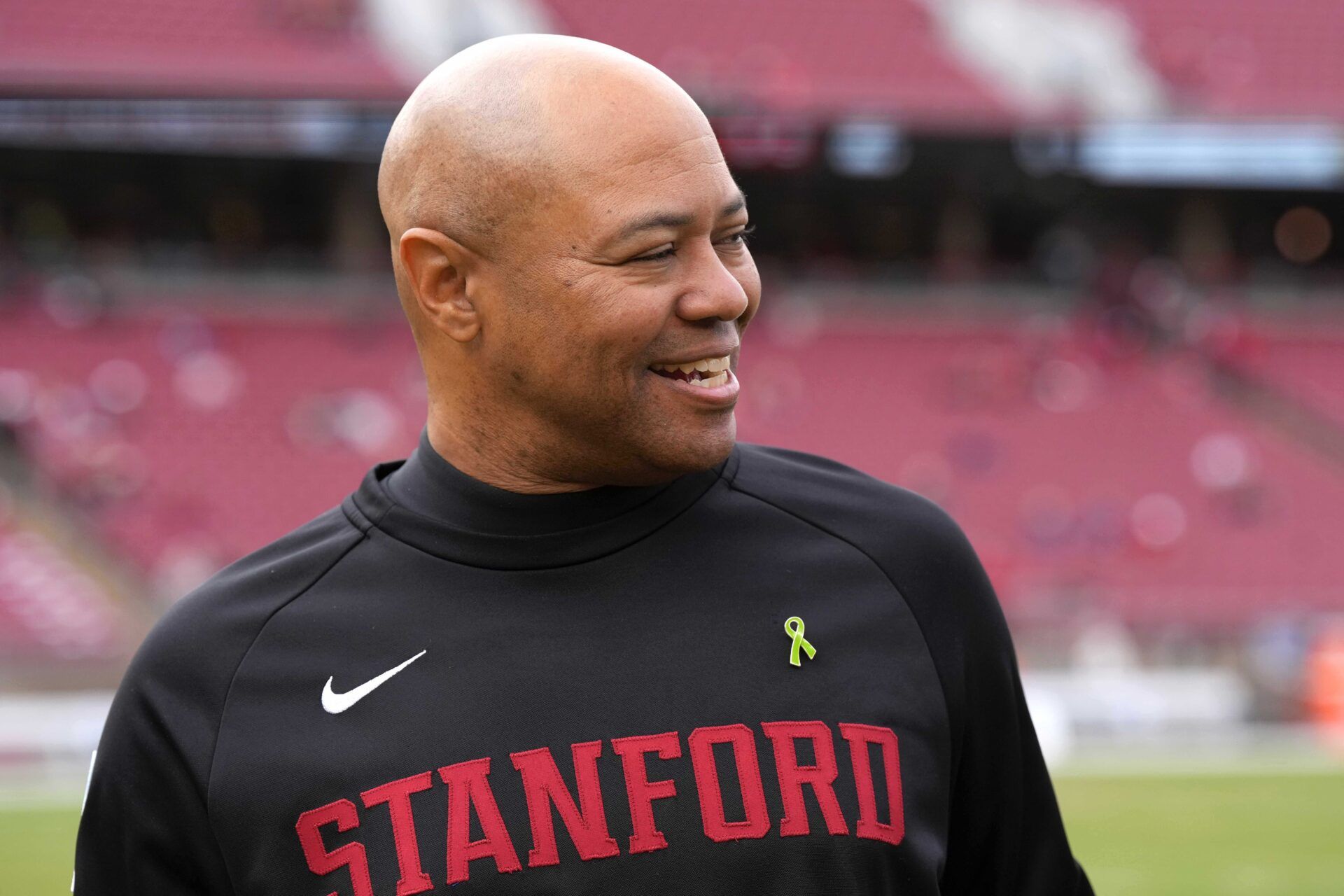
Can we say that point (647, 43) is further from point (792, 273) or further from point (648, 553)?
point (648, 553)

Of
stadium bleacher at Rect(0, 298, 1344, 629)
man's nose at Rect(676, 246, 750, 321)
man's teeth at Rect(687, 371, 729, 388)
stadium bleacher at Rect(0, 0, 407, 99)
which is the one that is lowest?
man's teeth at Rect(687, 371, 729, 388)

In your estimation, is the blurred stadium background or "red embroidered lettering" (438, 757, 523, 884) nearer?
"red embroidered lettering" (438, 757, 523, 884)

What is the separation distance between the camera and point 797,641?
65.3 inches

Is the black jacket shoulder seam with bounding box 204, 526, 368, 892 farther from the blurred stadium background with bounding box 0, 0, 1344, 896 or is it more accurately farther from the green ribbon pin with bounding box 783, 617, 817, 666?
the blurred stadium background with bounding box 0, 0, 1344, 896

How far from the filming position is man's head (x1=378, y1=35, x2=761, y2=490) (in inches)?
61.7

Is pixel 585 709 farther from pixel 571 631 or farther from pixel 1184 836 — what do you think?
pixel 1184 836

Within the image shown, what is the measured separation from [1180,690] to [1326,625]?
5.38ft

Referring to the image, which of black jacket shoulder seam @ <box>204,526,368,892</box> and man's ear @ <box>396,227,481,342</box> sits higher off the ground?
man's ear @ <box>396,227,481,342</box>

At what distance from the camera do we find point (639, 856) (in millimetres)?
1548

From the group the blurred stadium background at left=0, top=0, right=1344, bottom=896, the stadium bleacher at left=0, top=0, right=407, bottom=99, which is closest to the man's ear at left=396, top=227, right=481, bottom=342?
the blurred stadium background at left=0, top=0, right=1344, bottom=896

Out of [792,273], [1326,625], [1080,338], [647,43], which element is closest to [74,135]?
[647,43]

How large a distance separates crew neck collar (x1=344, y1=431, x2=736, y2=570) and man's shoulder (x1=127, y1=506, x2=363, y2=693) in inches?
2.4

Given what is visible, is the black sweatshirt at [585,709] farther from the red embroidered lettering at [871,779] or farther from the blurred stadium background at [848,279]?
the blurred stadium background at [848,279]

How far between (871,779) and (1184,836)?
8.53 meters
